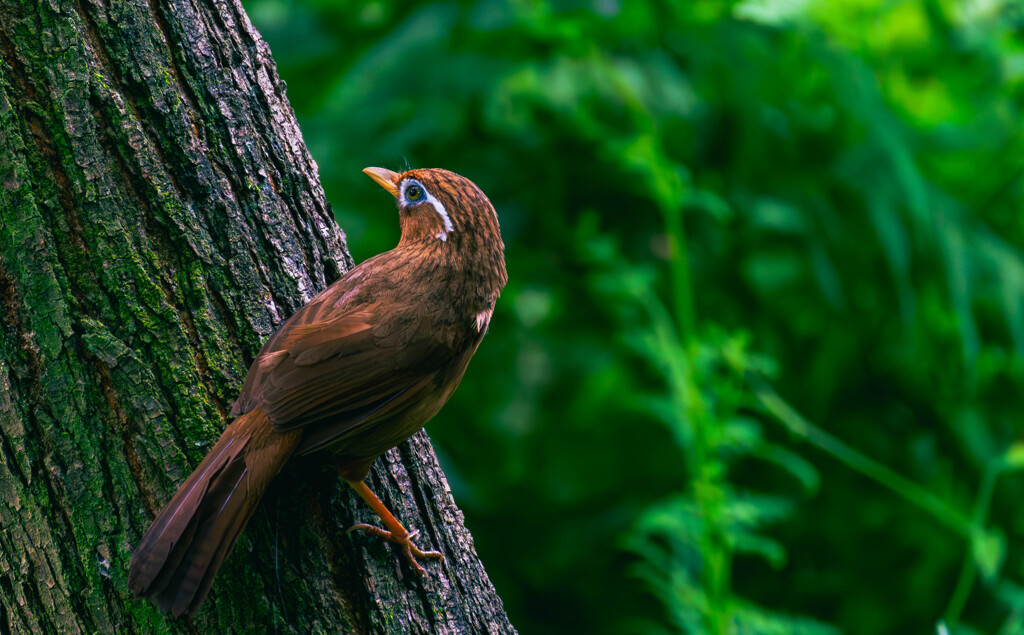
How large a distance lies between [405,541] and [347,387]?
0.33 m

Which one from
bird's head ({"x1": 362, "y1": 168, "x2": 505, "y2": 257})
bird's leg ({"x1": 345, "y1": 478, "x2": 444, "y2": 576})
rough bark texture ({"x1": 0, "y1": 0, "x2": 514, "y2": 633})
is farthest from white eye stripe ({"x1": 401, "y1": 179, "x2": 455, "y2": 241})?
bird's leg ({"x1": 345, "y1": 478, "x2": 444, "y2": 576})

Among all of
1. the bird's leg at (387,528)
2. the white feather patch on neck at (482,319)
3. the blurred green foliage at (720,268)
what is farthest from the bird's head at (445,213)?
the blurred green foliage at (720,268)

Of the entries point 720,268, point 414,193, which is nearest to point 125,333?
point 414,193

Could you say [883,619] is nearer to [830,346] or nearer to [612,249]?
[830,346]

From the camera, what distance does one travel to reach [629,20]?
2988 millimetres

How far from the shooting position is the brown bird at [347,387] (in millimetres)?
1437

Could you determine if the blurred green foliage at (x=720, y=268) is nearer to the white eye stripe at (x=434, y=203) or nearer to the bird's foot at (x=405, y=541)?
the white eye stripe at (x=434, y=203)

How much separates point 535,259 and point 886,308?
1315 mm

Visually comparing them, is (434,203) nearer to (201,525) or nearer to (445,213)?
(445,213)

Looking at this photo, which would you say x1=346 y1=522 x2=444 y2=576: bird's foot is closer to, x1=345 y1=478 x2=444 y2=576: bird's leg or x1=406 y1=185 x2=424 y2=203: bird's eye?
x1=345 y1=478 x2=444 y2=576: bird's leg

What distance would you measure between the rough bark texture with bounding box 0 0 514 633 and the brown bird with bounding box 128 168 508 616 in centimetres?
9

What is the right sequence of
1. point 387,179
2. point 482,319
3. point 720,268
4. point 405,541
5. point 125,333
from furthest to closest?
point 720,268 → point 387,179 → point 482,319 → point 405,541 → point 125,333

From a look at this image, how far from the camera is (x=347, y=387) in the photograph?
159 centimetres

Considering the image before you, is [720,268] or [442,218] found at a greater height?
[442,218]
